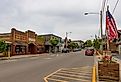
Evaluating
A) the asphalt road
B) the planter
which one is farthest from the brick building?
the planter

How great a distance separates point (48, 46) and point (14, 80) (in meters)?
80.4

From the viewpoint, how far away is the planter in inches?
519

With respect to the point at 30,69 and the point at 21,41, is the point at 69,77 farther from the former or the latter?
the point at 21,41

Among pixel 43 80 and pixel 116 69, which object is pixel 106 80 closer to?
pixel 116 69

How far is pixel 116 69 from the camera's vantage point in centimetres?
1316

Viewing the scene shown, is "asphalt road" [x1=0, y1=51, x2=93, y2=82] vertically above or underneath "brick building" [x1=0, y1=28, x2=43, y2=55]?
underneath

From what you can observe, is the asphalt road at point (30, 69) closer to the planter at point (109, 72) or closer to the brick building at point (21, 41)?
the planter at point (109, 72)

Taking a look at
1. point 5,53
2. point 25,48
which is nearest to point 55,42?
point 25,48

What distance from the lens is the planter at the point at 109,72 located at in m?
13.2

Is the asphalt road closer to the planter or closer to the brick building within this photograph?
the planter

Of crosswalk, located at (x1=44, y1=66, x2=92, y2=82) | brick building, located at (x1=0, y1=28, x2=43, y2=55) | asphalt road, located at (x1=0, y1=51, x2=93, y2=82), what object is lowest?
crosswalk, located at (x1=44, y1=66, x2=92, y2=82)

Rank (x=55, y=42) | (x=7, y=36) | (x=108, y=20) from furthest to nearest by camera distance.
→ (x=55, y=42)
(x=7, y=36)
(x=108, y=20)

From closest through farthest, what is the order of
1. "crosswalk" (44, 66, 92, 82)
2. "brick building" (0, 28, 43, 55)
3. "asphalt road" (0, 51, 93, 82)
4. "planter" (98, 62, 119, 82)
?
"planter" (98, 62, 119, 82) < "crosswalk" (44, 66, 92, 82) < "asphalt road" (0, 51, 93, 82) < "brick building" (0, 28, 43, 55)

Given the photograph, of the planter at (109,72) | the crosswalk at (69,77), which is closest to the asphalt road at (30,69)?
the crosswalk at (69,77)
